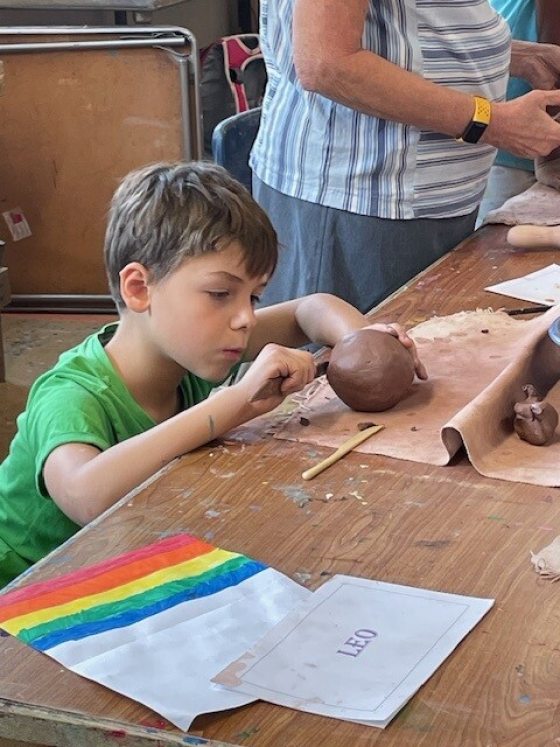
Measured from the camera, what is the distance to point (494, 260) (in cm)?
225

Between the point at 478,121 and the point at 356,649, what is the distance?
1224mm

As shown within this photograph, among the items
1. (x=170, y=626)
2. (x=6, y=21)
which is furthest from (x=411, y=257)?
(x=6, y=21)

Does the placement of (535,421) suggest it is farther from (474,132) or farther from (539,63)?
(539,63)

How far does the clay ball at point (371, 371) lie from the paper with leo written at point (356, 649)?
432 mm

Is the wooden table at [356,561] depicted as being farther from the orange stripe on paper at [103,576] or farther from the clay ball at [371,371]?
the clay ball at [371,371]

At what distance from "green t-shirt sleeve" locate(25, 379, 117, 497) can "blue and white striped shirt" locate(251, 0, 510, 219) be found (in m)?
0.73

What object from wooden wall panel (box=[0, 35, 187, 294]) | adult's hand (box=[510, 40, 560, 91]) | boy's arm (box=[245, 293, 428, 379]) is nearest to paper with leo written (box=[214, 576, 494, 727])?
boy's arm (box=[245, 293, 428, 379])

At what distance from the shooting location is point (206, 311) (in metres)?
1.60

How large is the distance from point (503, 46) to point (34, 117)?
262 cm

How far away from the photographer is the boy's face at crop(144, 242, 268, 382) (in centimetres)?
160

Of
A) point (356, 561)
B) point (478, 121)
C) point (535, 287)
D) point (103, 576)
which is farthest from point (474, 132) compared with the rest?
point (103, 576)

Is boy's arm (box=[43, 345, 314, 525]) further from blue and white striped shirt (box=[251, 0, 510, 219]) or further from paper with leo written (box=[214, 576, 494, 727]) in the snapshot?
blue and white striped shirt (box=[251, 0, 510, 219])

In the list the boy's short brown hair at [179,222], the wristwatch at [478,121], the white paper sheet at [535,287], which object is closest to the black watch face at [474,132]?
the wristwatch at [478,121]

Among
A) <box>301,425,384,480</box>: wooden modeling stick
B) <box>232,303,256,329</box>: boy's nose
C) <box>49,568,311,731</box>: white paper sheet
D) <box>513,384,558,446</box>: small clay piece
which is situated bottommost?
<box>301,425,384,480</box>: wooden modeling stick
